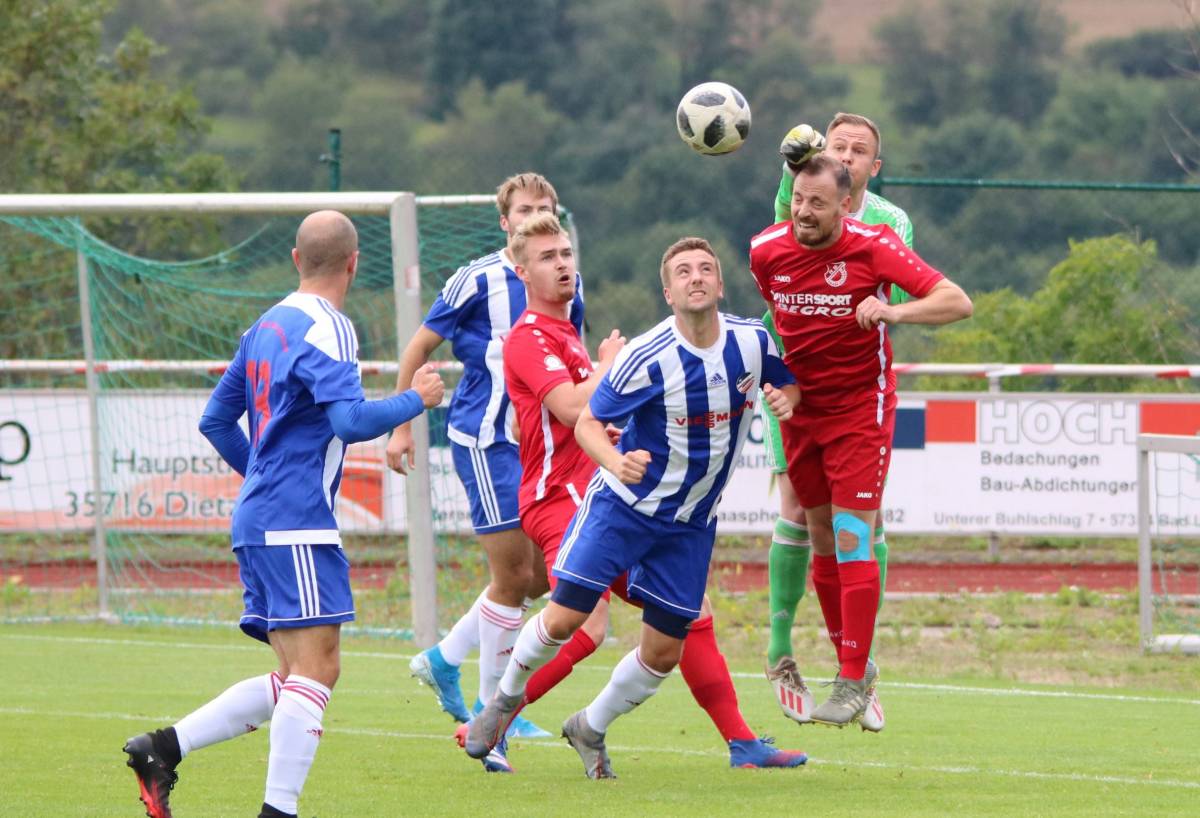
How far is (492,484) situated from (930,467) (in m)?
7.70

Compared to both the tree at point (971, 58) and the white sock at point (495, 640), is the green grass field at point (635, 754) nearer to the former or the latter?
the white sock at point (495, 640)

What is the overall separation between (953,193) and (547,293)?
12079mm

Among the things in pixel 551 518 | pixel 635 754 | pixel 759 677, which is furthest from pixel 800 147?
pixel 759 677

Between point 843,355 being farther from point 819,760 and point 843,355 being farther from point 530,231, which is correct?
point 819,760

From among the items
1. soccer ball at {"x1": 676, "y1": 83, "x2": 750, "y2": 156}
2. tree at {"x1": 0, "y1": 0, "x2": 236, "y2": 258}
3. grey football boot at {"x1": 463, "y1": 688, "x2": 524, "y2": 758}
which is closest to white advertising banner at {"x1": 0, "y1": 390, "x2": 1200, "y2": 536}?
tree at {"x1": 0, "y1": 0, "x2": 236, "y2": 258}

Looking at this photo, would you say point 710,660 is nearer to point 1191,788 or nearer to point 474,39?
point 1191,788

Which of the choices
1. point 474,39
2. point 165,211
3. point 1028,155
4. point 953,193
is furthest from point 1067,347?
point 474,39

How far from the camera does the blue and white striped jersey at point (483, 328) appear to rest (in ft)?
27.1

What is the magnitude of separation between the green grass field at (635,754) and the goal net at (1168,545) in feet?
2.54

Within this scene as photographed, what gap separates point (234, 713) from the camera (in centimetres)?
623

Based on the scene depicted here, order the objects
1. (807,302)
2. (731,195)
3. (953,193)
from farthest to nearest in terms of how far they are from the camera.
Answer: (731,195)
(953,193)
(807,302)

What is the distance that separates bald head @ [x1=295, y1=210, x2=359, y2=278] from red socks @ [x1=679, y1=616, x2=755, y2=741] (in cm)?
230

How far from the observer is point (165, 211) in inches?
488

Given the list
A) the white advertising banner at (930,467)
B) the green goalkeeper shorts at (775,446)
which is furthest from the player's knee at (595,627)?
the white advertising banner at (930,467)
